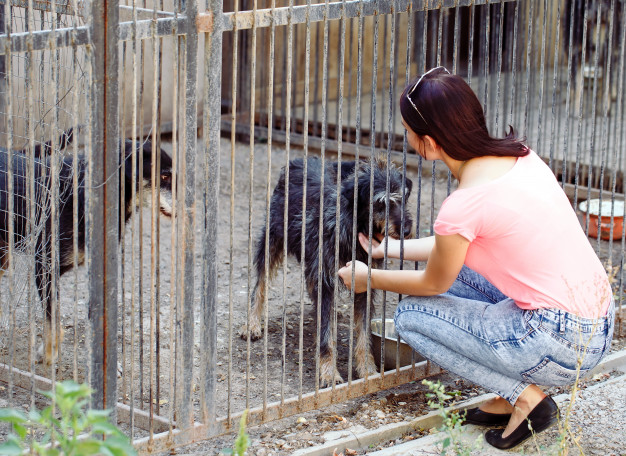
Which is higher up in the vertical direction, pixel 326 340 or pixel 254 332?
pixel 326 340

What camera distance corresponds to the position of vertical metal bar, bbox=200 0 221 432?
125 inches

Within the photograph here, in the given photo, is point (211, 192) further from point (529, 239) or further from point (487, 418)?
point (487, 418)

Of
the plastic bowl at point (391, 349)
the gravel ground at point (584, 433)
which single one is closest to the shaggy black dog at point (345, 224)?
the plastic bowl at point (391, 349)

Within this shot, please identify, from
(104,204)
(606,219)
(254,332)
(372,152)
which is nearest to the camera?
(104,204)

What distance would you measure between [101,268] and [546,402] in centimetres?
193

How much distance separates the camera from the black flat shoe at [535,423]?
358 cm

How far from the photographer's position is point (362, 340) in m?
4.50

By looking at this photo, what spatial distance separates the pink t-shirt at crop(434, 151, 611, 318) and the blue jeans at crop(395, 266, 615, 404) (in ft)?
0.24

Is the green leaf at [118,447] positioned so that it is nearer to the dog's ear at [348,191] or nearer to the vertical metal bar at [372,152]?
the vertical metal bar at [372,152]

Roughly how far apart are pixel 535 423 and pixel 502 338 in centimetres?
42

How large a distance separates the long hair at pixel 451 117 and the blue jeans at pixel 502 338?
68 cm

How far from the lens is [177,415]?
345 cm

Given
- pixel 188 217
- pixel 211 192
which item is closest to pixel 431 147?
pixel 211 192

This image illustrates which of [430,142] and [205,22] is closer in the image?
[205,22]
